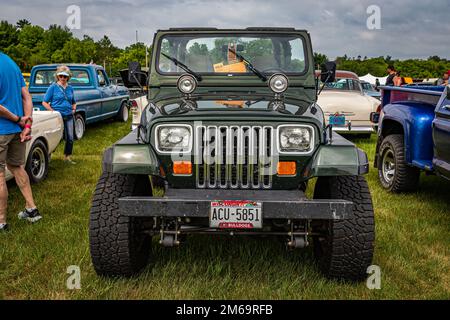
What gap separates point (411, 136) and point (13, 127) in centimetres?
429

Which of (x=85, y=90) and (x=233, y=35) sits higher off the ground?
(x=233, y=35)

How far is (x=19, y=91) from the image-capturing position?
15.2 ft

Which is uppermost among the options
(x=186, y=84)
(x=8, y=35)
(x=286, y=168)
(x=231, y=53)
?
(x=8, y=35)

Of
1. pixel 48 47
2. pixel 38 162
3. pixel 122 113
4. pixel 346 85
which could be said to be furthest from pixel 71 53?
pixel 38 162

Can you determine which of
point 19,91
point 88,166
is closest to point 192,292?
point 19,91

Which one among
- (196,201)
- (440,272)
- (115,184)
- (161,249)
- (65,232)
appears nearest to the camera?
(196,201)

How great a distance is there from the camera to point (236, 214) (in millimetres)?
2990

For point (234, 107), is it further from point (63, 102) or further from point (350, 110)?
point (350, 110)

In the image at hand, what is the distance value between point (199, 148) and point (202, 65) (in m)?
1.56

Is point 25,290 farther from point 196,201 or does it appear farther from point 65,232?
point 196,201

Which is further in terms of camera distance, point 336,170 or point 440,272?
point 440,272

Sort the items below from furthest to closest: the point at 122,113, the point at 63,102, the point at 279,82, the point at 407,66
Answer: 1. the point at 407,66
2. the point at 122,113
3. the point at 63,102
4. the point at 279,82

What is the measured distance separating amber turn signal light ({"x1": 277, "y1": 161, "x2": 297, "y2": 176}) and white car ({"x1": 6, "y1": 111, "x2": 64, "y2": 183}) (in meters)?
4.11

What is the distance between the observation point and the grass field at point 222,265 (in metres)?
3.35
